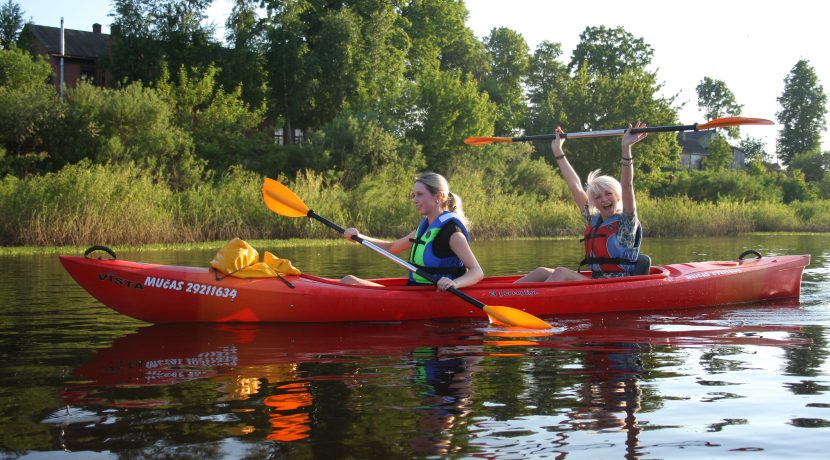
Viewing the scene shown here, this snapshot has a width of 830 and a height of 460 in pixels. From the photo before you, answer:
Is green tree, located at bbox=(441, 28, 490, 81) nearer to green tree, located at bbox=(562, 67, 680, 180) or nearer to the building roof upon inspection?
green tree, located at bbox=(562, 67, 680, 180)

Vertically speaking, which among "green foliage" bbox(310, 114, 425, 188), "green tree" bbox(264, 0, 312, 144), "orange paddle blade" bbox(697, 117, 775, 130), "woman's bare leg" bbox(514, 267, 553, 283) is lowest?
"woman's bare leg" bbox(514, 267, 553, 283)

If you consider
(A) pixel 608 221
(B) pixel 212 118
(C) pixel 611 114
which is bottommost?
(A) pixel 608 221

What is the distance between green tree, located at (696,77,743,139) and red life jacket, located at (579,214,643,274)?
58.8 metres

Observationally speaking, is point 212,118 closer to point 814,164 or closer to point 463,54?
point 463,54

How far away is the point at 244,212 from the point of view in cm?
1691

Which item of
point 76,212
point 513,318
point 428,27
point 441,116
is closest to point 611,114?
point 428,27

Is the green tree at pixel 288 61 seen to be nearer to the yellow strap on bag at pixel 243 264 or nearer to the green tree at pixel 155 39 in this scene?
the green tree at pixel 155 39

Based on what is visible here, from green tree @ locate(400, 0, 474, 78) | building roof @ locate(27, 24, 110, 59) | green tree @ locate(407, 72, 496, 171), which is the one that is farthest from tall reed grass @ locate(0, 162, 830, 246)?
building roof @ locate(27, 24, 110, 59)

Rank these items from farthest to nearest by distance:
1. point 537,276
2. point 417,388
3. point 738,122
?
point 738,122
point 537,276
point 417,388

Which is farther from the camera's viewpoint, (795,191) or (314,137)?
(795,191)

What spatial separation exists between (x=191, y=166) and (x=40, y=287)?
47.3ft

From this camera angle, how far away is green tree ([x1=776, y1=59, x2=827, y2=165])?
175ft

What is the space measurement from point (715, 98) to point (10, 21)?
4744 centimetres

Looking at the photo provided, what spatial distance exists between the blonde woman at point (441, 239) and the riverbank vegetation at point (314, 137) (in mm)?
9415
